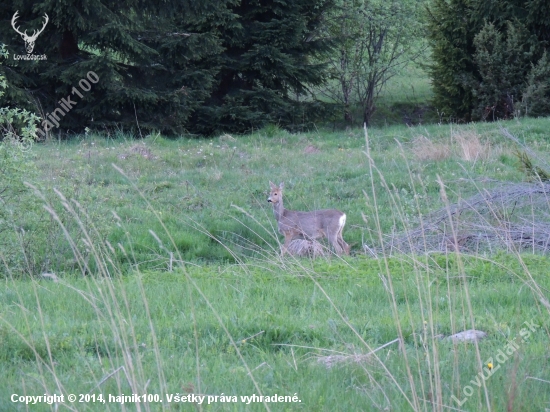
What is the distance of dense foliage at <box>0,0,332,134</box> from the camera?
18.6 meters

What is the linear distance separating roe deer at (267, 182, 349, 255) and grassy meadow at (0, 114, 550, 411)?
441 mm

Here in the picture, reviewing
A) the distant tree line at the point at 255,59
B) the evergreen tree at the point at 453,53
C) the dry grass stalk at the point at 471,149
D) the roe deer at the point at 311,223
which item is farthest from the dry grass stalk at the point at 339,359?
the evergreen tree at the point at 453,53

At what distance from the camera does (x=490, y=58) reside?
2473 centimetres

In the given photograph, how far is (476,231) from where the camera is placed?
9789 millimetres

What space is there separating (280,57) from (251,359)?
18.5 metres

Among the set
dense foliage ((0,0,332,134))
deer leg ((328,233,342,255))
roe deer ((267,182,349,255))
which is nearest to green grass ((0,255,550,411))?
deer leg ((328,233,342,255))

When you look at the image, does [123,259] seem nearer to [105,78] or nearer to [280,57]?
[105,78]

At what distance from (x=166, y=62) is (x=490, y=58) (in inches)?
420

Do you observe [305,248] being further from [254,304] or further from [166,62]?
[166,62]

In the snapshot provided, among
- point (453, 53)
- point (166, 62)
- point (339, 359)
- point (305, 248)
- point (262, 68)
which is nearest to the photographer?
point (339, 359)

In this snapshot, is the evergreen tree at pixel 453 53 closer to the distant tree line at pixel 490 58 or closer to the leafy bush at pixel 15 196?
the distant tree line at pixel 490 58

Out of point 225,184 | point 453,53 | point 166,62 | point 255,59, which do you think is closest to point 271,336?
point 225,184

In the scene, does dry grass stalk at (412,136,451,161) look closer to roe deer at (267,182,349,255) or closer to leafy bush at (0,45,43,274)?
roe deer at (267,182,349,255)

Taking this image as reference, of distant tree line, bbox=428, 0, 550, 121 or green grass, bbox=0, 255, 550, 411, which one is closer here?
green grass, bbox=0, 255, 550, 411
